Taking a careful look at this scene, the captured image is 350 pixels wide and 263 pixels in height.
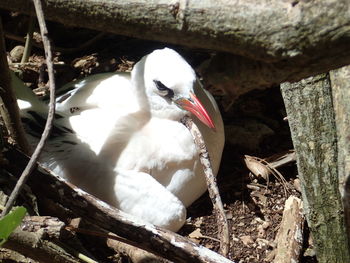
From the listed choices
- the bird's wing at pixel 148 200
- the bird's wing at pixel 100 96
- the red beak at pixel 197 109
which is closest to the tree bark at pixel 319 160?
the red beak at pixel 197 109

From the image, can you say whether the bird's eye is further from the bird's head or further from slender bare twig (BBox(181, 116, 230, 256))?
slender bare twig (BBox(181, 116, 230, 256))

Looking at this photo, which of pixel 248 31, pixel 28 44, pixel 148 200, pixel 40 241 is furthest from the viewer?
pixel 28 44

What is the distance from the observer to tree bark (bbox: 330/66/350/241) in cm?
244

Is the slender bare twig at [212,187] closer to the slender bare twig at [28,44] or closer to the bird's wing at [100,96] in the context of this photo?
the bird's wing at [100,96]

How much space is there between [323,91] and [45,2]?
4.43 ft

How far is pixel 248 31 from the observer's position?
57.2 inches

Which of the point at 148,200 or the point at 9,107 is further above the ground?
the point at 9,107

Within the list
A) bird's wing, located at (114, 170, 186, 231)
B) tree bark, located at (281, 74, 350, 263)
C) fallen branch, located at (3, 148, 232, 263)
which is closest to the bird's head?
bird's wing, located at (114, 170, 186, 231)

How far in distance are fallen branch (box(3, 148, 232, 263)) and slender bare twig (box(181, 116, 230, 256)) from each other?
401 millimetres

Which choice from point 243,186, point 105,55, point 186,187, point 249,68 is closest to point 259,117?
point 243,186

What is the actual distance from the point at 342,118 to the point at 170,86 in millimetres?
1082

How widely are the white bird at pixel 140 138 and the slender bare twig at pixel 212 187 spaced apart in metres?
0.06

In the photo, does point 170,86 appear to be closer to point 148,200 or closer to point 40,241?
point 148,200

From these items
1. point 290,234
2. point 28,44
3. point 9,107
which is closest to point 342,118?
point 290,234
